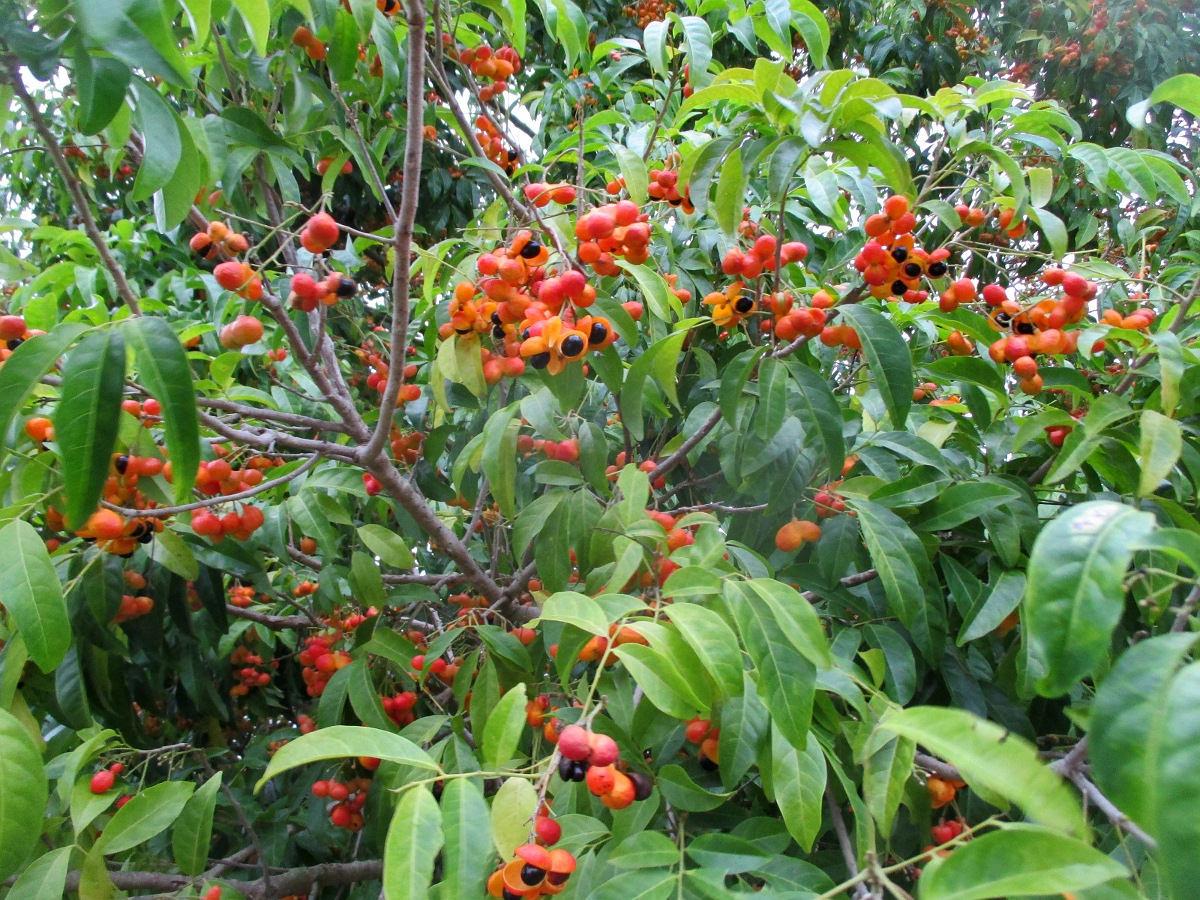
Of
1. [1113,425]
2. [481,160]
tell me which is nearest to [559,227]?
[481,160]

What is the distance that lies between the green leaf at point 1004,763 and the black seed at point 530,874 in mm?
458

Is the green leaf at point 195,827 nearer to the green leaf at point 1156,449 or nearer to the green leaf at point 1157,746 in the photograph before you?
the green leaf at point 1157,746

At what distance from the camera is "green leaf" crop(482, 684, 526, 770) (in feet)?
3.09

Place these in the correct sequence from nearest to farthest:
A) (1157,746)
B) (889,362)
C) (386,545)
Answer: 1. (1157,746)
2. (889,362)
3. (386,545)

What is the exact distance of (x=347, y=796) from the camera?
1.94 metres

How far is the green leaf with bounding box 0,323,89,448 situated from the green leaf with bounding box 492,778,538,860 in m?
0.76

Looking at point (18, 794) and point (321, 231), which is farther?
point (321, 231)

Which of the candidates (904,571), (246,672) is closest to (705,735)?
(904,571)

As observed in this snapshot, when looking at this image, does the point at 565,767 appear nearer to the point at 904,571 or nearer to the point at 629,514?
the point at 629,514

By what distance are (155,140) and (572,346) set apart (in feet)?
2.24

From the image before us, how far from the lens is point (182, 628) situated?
177 cm

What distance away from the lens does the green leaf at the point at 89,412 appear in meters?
0.88

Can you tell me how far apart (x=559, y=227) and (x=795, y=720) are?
1213mm

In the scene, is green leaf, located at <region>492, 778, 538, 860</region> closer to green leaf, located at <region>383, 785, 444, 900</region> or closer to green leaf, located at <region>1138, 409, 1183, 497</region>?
green leaf, located at <region>383, 785, 444, 900</region>
